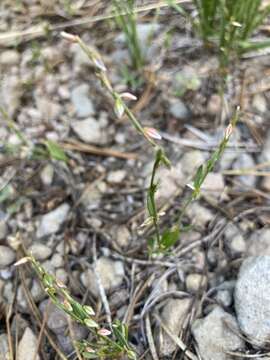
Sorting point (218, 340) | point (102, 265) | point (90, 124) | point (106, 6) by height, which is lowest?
point (218, 340)

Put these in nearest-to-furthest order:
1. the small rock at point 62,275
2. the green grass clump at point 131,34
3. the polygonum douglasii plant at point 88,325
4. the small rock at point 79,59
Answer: the polygonum douglasii plant at point 88,325
the small rock at point 62,275
the green grass clump at point 131,34
the small rock at point 79,59

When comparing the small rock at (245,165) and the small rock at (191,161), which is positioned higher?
the small rock at (191,161)

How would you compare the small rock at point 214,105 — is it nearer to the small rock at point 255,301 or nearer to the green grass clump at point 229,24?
the green grass clump at point 229,24

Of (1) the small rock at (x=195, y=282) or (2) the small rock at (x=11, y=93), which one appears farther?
(2) the small rock at (x=11, y=93)

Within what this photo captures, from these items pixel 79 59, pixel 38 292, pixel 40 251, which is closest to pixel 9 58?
pixel 79 59

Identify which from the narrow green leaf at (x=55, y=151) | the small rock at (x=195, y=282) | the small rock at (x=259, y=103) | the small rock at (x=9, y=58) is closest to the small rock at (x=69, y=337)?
the small rock at (x=195, y=282)

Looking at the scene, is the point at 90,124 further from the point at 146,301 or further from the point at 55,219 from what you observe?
the point at 146,301

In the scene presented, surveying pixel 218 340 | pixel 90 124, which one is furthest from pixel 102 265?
pixel 90 124
